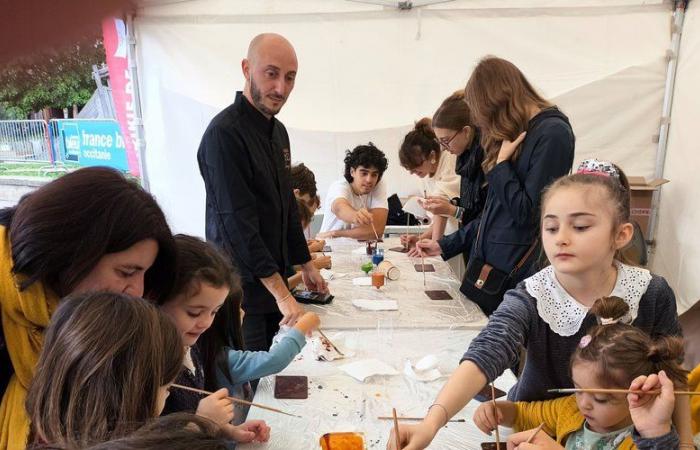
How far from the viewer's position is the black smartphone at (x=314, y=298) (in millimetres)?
2215

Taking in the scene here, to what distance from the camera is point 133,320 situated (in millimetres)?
905

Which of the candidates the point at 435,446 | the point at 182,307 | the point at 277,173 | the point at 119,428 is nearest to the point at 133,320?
the point at 119,428

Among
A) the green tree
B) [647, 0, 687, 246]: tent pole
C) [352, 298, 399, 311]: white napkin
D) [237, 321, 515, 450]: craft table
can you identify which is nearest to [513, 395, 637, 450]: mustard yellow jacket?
[237, 321, 515, 450]: craft table

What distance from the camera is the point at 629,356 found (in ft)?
3.86

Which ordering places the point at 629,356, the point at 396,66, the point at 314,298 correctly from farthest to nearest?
the point at 396,66 < the point at 314,298 < the point at 629,356

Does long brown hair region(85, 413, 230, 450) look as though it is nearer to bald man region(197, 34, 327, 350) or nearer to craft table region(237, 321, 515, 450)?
craft table region(237, 321, 515, 450)

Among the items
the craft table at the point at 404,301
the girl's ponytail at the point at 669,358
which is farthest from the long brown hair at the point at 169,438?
the craft table at the point at 404,301

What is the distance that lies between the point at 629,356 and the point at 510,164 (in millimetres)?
934

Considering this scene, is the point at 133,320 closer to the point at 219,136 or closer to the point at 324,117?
the point at 219,136

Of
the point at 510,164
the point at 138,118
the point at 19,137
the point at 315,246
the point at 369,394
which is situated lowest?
the point at 369,394

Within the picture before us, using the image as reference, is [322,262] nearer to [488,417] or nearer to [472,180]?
[472,180]

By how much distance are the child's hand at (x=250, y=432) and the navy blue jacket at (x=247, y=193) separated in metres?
0.66

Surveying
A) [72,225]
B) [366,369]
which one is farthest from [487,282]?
[72,225]

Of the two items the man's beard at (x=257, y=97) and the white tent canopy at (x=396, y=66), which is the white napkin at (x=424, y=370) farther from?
the white tent canopy at (x=396, y=66)
